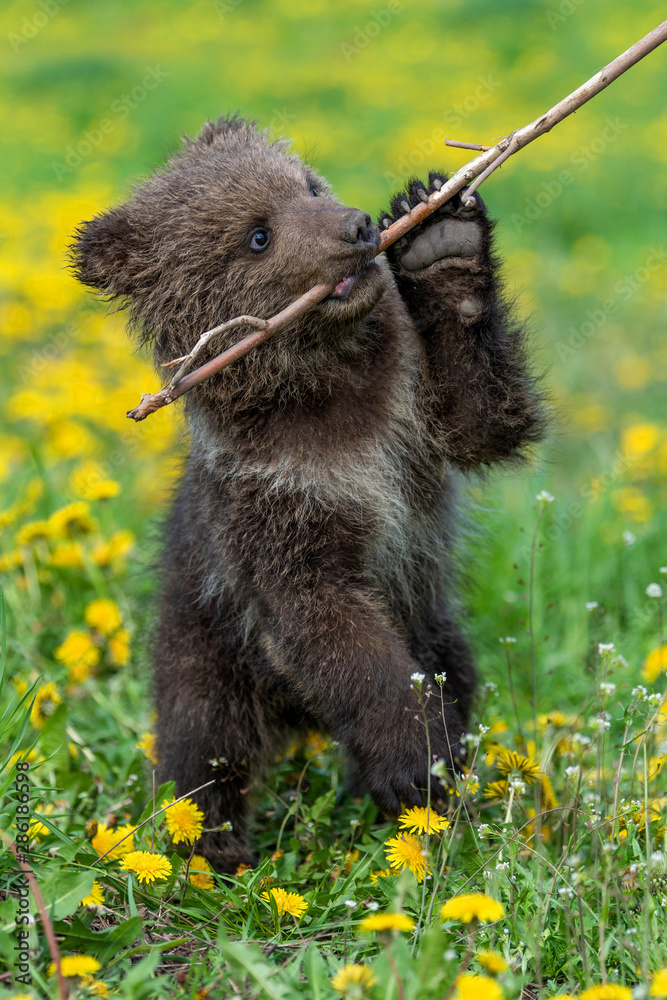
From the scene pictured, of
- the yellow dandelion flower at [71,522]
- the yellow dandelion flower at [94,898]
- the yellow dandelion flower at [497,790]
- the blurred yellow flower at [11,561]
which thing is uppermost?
the yellow dandelion flower at [71,522]

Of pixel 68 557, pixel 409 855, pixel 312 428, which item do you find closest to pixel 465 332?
pixel 312 428

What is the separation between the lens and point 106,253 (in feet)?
12.1

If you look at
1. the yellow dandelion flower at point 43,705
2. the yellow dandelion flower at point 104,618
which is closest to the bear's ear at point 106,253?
the yellow dandelion flower at point 43,705

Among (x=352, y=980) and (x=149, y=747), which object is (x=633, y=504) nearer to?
(x=149, y=747)

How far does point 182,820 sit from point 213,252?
190 cm

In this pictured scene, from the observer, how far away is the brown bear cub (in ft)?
11.4

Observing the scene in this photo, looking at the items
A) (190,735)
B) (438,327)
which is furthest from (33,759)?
(438,327)

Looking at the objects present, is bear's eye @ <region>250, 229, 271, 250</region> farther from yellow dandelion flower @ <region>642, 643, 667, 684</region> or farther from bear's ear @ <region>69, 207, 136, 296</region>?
yellow dandelion flower @ <region>642, 643, 667, 684</region>

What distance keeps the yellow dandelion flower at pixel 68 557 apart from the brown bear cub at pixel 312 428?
5.49ft

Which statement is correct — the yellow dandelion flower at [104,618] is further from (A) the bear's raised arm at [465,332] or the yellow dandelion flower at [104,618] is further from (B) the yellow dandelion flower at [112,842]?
(A) the bear's raised arm at [465,332]

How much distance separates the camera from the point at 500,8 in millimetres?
16562

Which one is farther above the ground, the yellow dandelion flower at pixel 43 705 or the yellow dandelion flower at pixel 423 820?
the yellow dandelion flower at pixel 43 705

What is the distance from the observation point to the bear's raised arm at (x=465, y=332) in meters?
3.53

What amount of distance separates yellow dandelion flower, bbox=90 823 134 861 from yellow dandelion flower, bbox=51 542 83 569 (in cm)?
215
